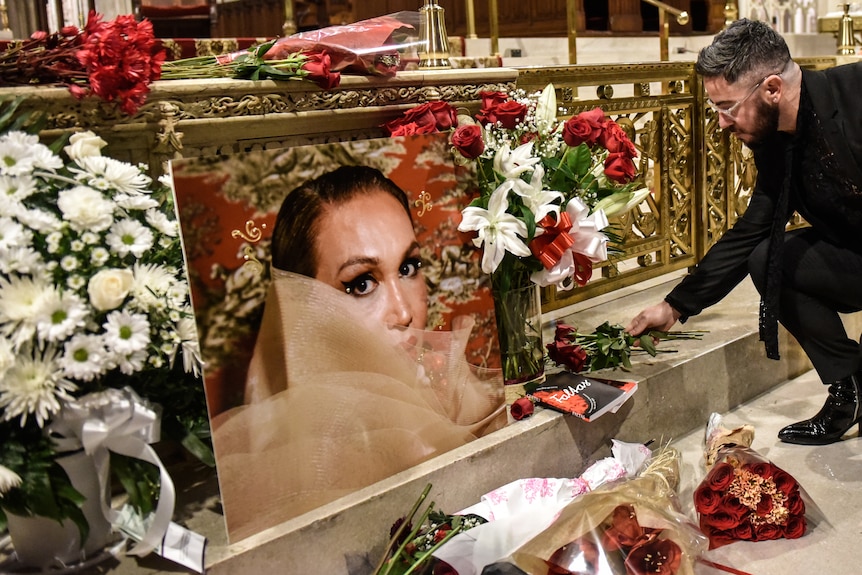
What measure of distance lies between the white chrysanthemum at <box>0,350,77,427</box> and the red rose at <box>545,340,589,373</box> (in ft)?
4.94

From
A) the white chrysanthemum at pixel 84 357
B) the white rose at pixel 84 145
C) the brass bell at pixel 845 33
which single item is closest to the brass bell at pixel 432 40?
the white rose at pixel 84 145

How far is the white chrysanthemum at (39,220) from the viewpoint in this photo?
139 cm

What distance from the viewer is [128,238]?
4.91ft

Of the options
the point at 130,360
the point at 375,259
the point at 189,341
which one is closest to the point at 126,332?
the point at 130,360

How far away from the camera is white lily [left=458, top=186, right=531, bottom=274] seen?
211 centimetres

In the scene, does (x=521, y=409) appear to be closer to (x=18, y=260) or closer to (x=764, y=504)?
(x=764, y=504)

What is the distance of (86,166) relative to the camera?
1.54m

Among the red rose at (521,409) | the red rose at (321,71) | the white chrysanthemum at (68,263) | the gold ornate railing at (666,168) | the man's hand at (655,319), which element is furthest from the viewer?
the gold ornate railing at (666,168)

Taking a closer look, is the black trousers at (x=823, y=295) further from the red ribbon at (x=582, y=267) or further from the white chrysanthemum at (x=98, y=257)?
the white chrysanthemum at (x=98, y=257)

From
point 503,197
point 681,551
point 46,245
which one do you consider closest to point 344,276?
point 503,197

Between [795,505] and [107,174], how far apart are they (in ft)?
5.74

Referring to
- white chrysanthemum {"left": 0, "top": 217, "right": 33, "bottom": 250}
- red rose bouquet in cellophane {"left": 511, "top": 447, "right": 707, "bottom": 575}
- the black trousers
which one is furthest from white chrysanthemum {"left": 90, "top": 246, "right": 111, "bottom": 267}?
the black trousers

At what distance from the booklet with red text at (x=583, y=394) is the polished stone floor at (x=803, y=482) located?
0.32 meters

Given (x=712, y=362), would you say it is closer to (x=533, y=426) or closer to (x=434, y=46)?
(x=533, y=426)
